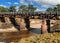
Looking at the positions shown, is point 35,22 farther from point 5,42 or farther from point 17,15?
point 5,42

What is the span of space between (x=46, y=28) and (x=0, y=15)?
83.9 ft

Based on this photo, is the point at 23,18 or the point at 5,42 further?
the point at 23,18

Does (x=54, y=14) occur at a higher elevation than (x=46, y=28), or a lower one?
higher

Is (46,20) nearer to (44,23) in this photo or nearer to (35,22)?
(44,23)

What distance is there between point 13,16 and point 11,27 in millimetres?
5365

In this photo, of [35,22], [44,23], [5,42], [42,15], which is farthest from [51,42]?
[35,22]

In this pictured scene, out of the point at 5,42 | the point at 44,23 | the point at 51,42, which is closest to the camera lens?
the point at 51,42

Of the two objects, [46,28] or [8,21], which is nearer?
[46,28]

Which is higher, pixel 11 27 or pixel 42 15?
pixel 42 15

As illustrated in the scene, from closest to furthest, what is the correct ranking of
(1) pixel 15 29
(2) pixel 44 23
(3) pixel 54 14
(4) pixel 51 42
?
(4) pixel 51 42
(2) pixel 44 23
(3) pixel 54 14
(1) pixel 15 29

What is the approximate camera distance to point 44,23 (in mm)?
73688

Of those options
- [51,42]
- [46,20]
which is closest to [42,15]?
[46,20]

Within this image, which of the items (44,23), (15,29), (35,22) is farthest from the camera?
(35,22)

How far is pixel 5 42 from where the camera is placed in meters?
52.8
